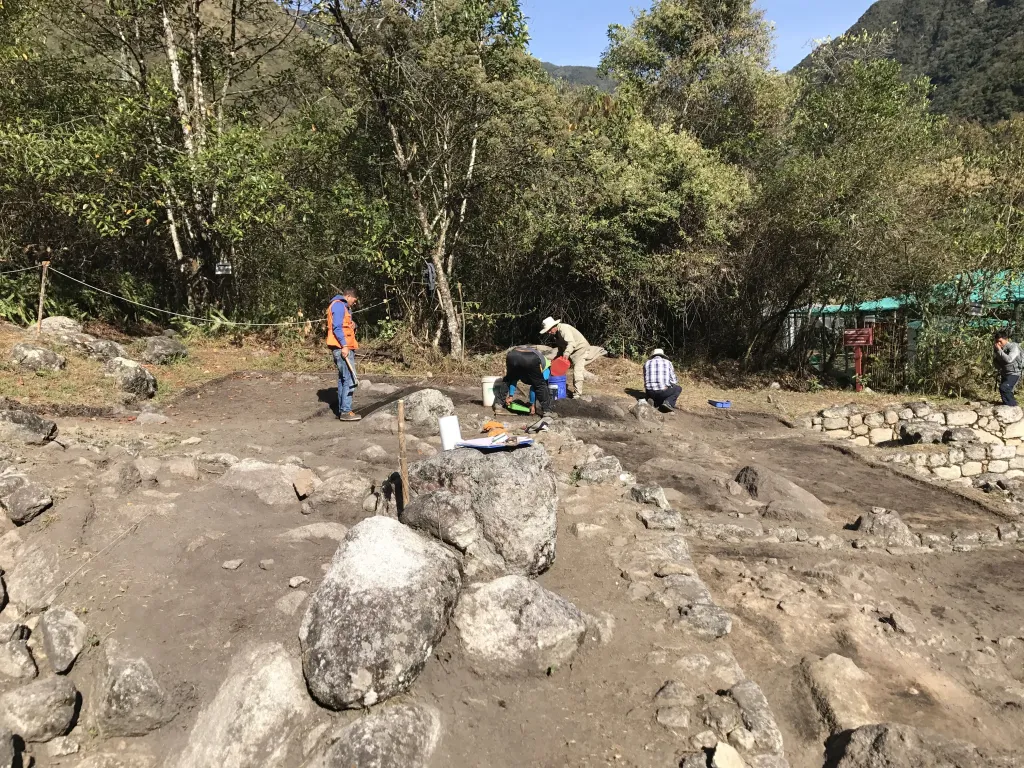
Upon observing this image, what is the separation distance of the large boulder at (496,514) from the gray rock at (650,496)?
1.81 m

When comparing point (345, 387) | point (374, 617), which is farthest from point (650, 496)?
point (345, 387)

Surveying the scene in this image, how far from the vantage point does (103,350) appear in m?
9.53

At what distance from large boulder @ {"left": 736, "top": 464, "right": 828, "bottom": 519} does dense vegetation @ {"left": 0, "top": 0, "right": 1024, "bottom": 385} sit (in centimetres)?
608

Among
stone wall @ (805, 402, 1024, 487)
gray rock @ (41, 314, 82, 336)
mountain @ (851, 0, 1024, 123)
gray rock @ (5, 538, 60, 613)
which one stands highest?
mountain @ (851, 0, 1024, 123)

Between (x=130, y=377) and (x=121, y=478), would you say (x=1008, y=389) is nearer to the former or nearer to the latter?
(x=121, y=478)

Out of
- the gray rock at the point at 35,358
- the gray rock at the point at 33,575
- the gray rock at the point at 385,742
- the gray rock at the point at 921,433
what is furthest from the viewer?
the gray rock at the point at 921,433

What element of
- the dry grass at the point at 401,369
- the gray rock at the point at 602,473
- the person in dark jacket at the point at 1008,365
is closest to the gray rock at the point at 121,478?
the gray rock at the point at 602,473

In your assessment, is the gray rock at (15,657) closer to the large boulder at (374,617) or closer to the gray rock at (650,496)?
the large boulder at (374,617)

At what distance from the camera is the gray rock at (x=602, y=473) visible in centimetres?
635

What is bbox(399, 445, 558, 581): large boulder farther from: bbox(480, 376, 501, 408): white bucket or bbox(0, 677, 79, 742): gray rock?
bbox(480, 376, 501, 408): white bucket

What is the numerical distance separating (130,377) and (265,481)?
15.2ft

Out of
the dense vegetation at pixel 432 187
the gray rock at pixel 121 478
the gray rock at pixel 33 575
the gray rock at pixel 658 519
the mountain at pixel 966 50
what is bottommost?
the gray rock at pixel 658 519

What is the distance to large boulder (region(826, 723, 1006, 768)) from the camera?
2955 millimetres

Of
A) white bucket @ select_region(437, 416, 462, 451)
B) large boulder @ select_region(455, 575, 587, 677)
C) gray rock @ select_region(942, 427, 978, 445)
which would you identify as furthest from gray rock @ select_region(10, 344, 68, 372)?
gray rock @ select_region(942, 427, 978, 445)
